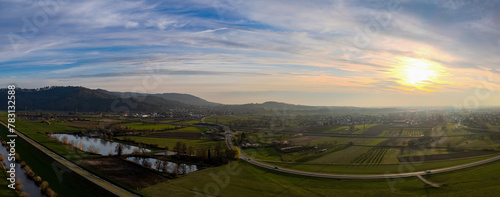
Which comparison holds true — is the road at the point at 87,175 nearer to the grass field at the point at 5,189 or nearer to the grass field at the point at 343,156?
the grass field at the point at 5,189

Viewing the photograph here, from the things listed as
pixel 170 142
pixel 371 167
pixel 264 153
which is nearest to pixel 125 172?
pixel 264 153

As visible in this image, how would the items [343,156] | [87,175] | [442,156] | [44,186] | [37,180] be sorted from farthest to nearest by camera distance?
[343,156] < [442,156] < [87,175] < [37,180] < [44,186]

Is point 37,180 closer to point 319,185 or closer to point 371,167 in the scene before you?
point 319,185

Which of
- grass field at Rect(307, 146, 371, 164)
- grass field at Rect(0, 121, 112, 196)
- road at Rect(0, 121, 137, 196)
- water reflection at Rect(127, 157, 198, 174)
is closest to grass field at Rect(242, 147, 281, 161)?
grass field at Rect(307, 146, 371, 164)

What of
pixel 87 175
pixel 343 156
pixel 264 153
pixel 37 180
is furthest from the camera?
pixel 264 153

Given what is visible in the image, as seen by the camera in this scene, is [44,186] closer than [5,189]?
No

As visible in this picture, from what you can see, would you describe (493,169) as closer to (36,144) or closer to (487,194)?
(487,194)

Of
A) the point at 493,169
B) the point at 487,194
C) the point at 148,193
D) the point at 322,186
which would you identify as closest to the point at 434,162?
the point at 493,169

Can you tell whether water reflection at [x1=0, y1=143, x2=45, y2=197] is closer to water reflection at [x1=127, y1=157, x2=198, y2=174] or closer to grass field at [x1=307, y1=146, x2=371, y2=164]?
water reflection at [x1=127, y1=157, x2=198, y2=174]
